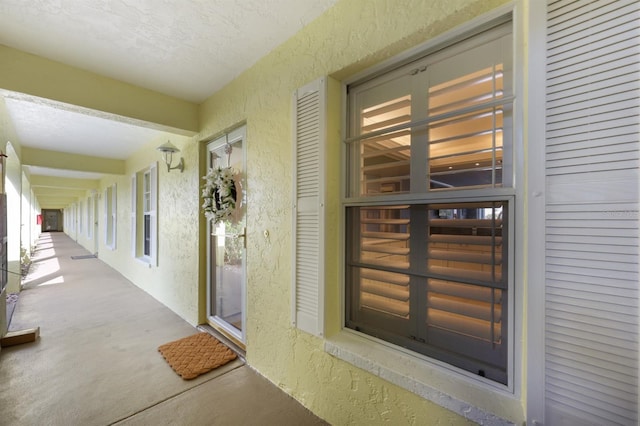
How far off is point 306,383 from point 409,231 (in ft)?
3.88

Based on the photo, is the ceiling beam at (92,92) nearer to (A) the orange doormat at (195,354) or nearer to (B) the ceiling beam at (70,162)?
(A) the orange doormat at (195,354)

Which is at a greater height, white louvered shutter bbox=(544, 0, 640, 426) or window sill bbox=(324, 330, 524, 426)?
white louvered shutter bbox=(544, 0, 640, 426)

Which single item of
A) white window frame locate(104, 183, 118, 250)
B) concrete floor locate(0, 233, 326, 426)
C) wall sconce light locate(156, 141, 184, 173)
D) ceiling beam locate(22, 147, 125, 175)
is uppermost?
ceiling beam locate(22, 147, 125, 175)

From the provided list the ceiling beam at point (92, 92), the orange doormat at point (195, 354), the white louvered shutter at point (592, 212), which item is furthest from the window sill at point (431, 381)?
the ceiling beam at point (92, 92)

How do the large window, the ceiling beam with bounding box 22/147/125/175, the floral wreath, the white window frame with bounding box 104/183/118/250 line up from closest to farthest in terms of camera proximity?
the large window < the floral wreath < the ceiling beam with bounding box 22/147/125/175 < the white window frame with bounding box 104/183/118/250

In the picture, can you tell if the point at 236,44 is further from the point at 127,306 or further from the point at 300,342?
the point at 127,306

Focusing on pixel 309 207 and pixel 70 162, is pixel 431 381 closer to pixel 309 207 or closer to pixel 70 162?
pixel 309 207

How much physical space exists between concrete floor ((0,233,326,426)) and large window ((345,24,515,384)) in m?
0.96

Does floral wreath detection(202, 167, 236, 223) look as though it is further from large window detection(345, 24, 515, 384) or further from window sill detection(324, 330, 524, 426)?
window sill detection(324, 330, 524, 426)

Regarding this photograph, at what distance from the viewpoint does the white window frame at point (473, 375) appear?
0.95 m

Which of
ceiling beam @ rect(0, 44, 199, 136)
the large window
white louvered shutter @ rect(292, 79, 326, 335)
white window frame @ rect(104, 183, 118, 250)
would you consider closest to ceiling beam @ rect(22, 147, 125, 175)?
white window frame @ rect(104, 183, 118, 250)

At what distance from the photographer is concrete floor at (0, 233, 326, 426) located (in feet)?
5.23

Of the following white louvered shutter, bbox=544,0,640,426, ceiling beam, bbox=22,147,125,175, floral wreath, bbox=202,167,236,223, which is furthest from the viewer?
ceiling beam, bbox=22,147,125,175

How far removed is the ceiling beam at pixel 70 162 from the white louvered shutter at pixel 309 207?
524 centimetres
